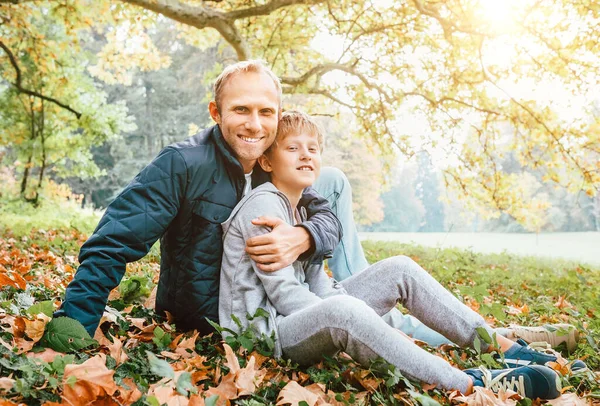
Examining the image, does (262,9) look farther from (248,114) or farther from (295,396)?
(295,396)

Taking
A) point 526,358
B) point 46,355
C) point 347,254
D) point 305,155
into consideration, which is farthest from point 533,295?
point 46,355

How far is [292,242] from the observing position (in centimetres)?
223

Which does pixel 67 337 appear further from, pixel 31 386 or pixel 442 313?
pixel 442 313

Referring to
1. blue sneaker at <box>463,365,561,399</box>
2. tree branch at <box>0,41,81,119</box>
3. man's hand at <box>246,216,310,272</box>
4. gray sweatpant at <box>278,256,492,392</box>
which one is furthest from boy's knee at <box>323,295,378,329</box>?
tree branch at <box>0,41,81,119</box>

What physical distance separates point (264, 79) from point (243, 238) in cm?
86

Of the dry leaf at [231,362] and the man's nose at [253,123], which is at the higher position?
the man's nose at [253,123]

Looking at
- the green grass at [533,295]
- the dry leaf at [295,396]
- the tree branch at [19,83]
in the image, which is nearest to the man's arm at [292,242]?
the dry leaf at [295,396]

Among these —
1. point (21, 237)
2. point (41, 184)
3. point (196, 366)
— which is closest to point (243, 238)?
point (196, 366)

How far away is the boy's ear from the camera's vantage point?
259cm

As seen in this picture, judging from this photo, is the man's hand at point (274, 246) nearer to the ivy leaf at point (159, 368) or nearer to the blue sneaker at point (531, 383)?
the ivy leaf at point (159, 368)

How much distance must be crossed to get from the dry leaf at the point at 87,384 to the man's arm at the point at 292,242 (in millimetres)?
828

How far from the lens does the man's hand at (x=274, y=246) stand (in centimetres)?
213

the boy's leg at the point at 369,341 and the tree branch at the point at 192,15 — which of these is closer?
the boy's leg at the point at 369,341

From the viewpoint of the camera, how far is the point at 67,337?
1.79 meters
